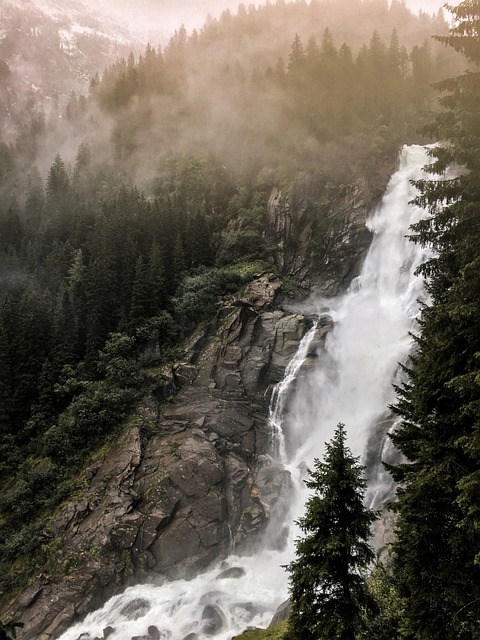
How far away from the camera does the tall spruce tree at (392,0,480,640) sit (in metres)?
12.0

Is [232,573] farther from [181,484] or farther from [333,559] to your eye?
[333,559]

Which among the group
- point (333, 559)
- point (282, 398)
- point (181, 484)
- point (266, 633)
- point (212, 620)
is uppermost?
point (333, 559)

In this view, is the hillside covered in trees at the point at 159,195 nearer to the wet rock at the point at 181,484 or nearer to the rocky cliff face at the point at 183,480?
the rocky cliff face at the point at 183,480

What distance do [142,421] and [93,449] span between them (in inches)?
192

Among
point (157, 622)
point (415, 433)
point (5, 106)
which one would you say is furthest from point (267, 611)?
point (5, 106)

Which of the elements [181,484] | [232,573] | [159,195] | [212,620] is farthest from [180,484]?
[159,195]

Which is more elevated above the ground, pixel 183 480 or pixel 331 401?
pixel 331 401

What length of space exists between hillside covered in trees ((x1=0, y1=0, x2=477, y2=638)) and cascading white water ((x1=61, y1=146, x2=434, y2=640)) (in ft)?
19.7

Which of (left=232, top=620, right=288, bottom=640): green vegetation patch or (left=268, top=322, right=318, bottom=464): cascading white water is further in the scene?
(left=268, top=322, right=318, bottom=464): cascading white water

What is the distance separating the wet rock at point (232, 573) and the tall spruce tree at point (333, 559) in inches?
833

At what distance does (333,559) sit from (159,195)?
68.5 m

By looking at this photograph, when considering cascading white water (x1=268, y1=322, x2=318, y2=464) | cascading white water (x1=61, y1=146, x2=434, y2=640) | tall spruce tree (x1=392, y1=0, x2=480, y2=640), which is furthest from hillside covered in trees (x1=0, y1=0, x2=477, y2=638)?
cascading white water (x1=268, y1=322, x2=318, y2=464)

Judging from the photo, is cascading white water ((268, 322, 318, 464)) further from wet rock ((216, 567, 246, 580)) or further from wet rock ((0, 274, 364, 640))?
wet rock ((216, 567, 246, 580))

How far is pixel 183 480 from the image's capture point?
3756 centimetres
